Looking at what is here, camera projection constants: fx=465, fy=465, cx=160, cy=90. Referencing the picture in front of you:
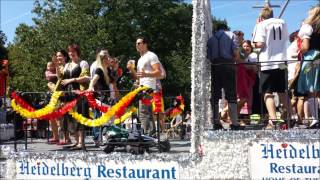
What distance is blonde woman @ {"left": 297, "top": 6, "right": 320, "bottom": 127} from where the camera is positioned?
6.83m

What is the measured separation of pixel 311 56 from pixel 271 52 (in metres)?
0.59

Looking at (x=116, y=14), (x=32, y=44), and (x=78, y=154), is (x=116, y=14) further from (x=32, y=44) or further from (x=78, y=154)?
(x=78, y=154)

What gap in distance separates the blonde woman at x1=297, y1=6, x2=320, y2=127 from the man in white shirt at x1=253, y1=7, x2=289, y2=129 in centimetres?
28

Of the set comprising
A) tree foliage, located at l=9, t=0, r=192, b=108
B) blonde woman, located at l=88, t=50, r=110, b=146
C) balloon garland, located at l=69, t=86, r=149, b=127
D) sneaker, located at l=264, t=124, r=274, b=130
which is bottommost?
sneaker, located at l=264, t=124, r=274, b=130

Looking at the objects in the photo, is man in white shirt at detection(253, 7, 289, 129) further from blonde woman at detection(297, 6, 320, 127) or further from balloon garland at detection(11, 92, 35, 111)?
balloon garland at detection(11, 92, 35, 111)

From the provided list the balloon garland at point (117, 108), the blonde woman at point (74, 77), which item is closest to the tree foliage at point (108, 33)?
the blonde woman at point (74, 77)

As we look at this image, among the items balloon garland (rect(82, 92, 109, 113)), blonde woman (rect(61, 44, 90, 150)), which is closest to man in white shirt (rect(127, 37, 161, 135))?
balloon garland (rect(82, 92, 109, 113))

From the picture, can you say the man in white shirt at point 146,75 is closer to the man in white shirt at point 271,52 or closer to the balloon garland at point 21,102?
the man in white shirt at point 271,52

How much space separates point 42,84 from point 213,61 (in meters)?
23.5

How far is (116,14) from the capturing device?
1406 inches

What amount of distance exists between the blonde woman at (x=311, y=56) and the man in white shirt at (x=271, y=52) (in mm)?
284

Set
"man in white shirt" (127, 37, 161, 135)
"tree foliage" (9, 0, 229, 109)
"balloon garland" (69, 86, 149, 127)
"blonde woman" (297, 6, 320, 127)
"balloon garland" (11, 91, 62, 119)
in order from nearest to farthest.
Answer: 1. "blonde woman" (297, 6, 320, 127)
2. "balloon garland" (69, 86, 149, 127)
3. "man in white shirt" (127, 37, 161, 135)
4. "balloon garland" (11, 91, 62, 119)
5. "tree foliage" (9, 0, 229, 109)

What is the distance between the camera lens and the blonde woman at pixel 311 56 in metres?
6.83

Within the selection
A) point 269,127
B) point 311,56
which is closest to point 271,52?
point 311,56
